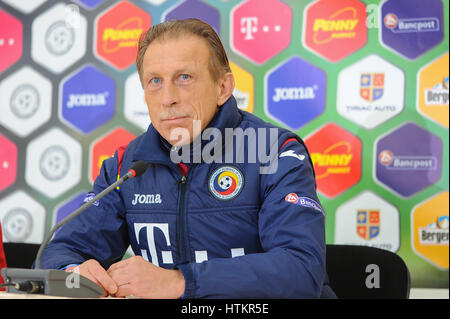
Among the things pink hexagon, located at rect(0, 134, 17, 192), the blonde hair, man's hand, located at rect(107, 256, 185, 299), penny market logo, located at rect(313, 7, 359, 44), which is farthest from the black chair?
penny market logo, located at rect(313, 7, 359, 44)

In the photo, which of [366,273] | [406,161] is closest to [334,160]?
[406,161]

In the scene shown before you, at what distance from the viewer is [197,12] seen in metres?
2.78

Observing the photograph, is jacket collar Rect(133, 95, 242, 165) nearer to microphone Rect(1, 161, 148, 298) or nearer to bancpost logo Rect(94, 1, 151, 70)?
microphone Rect(1, 161, 148, 298)

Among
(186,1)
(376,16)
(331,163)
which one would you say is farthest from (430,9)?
(186,1)

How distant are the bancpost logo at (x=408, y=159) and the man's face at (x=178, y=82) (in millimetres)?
1326

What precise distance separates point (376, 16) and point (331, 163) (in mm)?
750

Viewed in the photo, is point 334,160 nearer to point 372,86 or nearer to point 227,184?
point 372,86

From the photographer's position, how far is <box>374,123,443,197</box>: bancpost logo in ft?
8.02

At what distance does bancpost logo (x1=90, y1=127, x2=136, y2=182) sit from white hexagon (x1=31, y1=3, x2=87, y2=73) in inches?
18.7

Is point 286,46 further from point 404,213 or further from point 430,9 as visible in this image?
point 404,213

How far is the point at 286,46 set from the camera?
267 cm

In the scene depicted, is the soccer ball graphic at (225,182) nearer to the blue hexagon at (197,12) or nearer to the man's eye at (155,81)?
the man's eye at (155,81)

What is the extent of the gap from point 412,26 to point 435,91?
0.33 metres

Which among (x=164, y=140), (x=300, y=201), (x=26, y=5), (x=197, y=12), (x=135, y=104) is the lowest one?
(x=300, y=201)
